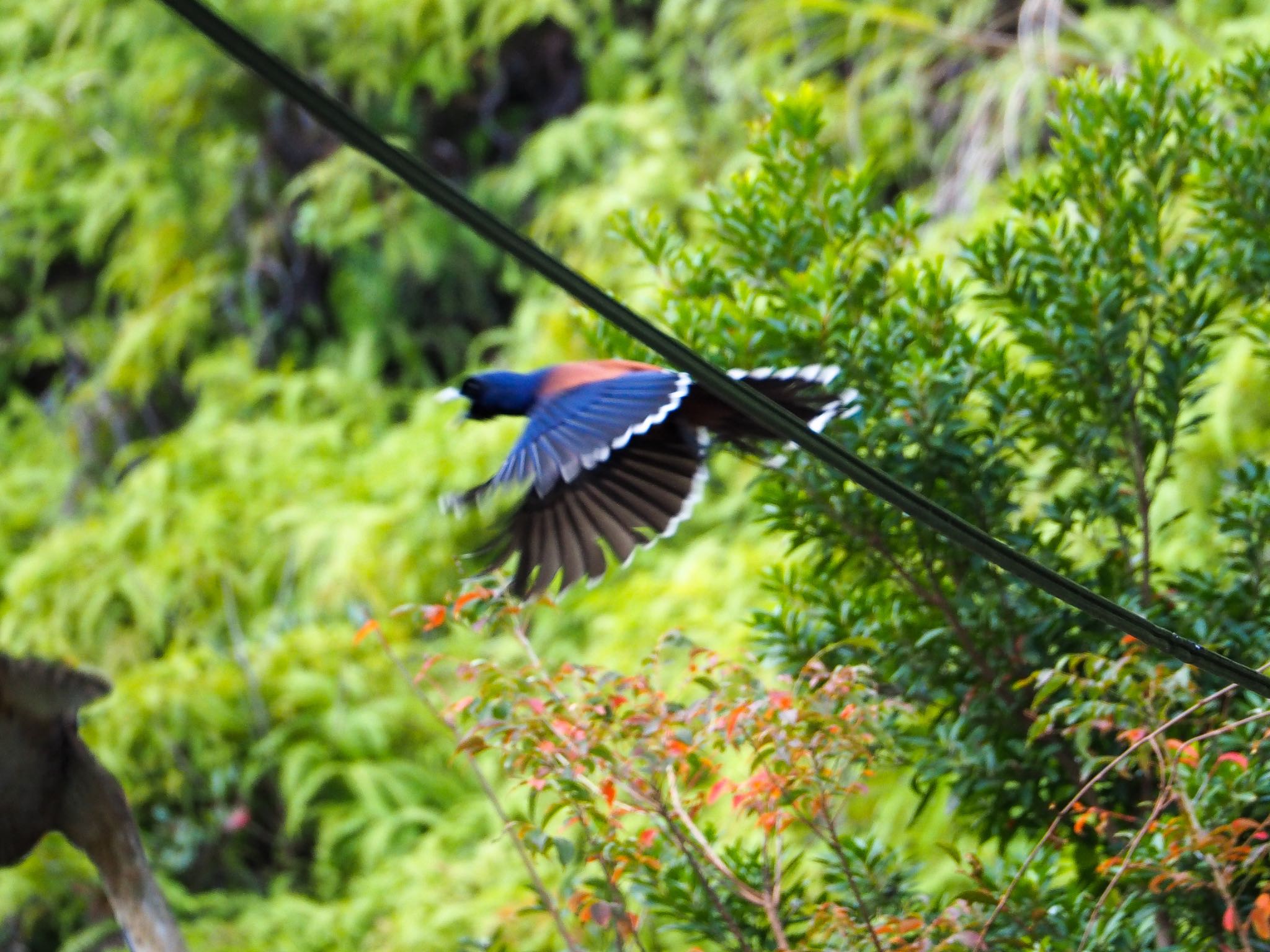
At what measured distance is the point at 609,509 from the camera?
6.89 ft

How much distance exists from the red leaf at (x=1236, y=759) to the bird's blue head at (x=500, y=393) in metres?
1.05

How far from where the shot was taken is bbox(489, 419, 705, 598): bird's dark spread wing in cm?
204

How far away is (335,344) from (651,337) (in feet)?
17.8

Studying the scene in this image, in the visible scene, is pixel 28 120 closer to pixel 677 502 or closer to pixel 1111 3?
pixel 1111 3

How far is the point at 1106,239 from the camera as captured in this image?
198 cm

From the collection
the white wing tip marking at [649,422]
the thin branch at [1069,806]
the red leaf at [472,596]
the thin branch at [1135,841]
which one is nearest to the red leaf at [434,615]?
the red leaf at [472,596]

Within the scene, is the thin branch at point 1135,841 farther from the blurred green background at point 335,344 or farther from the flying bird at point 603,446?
the blurred green background at point 335,344

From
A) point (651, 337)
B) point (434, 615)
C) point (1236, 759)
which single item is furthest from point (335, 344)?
point (651, 337)

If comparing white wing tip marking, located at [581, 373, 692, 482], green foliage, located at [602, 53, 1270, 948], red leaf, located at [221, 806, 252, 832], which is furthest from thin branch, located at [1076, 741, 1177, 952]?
red leaf, located at [221, 806, 252, 832]

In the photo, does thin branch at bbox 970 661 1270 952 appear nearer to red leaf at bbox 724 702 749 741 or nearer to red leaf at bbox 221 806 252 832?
red leaf at bbox 724 702 749 741

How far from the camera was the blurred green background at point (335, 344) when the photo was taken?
4.14 m

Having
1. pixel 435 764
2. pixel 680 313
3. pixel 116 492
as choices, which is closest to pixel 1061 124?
pixel 680 313

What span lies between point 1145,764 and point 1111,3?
13.4ft

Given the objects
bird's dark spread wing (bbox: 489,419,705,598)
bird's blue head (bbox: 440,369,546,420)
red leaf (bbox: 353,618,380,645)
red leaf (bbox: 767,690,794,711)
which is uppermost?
bird's blue head (bbox: 440,369,546,420)
